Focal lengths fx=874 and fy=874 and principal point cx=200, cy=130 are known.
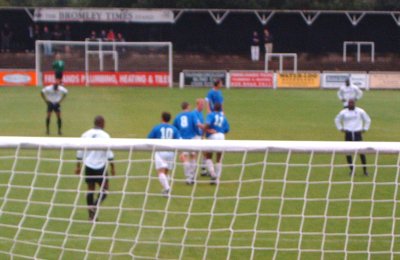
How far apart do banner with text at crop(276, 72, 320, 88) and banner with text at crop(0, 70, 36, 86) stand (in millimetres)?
13022

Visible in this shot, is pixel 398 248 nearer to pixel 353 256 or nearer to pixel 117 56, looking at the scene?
pixel 353 256

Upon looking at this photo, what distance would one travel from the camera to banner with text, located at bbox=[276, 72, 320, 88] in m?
47.0

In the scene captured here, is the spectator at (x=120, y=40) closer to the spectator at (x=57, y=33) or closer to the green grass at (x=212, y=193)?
the spectator at (x=57, y=33)

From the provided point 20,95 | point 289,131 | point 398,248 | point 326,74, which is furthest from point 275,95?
point 398,248

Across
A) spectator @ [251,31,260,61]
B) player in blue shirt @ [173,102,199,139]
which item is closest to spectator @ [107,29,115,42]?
spectator @ [251,31,260,61]

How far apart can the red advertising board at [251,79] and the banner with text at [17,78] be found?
34.5ft

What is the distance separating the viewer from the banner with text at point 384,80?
46.9 metres

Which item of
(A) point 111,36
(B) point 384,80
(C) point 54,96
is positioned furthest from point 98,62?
(C) point 54,96

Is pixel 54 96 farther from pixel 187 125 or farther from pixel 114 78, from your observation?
pixel 114 78

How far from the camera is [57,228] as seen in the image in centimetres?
1265

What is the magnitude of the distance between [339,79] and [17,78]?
1706 cm

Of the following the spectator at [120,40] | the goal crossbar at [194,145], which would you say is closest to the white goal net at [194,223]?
the goal crossbar at [194,145]

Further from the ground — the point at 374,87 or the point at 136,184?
the point at 136,184

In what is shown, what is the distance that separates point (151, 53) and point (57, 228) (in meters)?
33.4
